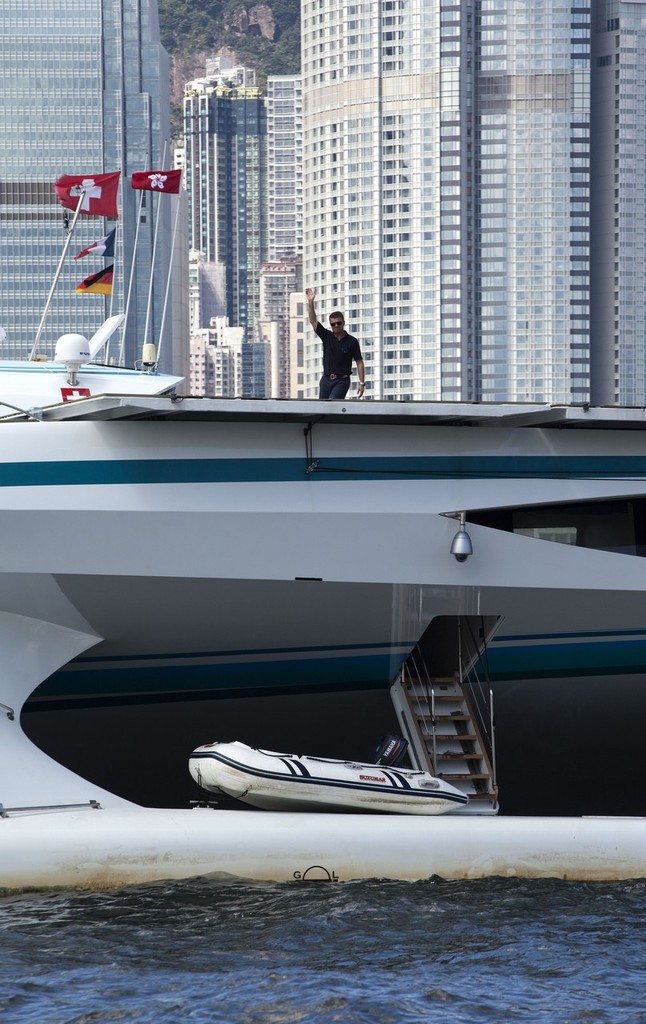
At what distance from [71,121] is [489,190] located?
36726mm

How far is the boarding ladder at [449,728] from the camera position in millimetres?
10328

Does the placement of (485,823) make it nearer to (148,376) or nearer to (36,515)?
(36,515)

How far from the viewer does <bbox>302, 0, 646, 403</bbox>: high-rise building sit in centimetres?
12375

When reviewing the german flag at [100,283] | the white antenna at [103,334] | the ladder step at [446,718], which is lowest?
the ladder step at [446,718]

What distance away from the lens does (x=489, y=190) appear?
125938mm

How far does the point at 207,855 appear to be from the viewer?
29.2 ft

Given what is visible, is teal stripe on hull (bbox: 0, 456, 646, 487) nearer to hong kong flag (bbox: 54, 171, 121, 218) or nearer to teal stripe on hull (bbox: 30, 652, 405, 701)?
teal stripe on hull (bbox: 30, 652, 405, 701)

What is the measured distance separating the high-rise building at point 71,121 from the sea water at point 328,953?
337 feet

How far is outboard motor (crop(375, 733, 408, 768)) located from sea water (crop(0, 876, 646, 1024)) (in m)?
1.21

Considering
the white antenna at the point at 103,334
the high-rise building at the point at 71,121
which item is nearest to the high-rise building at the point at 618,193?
the high-rise building at the point at 71,121

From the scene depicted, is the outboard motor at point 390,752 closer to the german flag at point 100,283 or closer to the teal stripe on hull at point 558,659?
the teal stripe on hull at point 558,659

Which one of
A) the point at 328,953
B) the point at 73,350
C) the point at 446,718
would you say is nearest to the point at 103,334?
the point at 73,350

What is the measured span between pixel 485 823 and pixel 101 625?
3.00 meters

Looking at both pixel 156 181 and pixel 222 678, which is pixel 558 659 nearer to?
pixel 222 678
